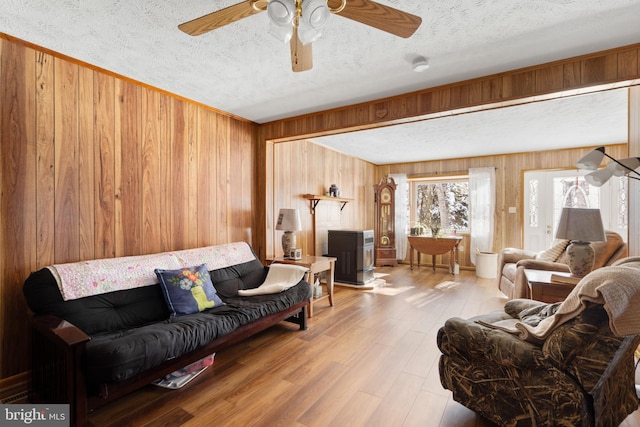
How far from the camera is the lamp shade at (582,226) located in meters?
2.17

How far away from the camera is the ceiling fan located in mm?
1183

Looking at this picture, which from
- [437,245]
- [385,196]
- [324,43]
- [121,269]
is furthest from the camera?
[385,196]

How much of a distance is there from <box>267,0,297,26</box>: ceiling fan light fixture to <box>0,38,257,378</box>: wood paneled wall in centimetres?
188

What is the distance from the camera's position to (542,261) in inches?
132

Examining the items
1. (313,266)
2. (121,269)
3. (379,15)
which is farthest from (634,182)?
(121,269)

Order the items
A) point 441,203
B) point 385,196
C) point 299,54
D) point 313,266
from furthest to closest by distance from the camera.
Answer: point 441,203 < point 385,196 < point 313,266 < point 299,54

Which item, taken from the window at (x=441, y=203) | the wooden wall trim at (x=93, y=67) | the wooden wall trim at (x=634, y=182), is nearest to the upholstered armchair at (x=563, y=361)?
the wooden wall trim at (x=634, y=182)

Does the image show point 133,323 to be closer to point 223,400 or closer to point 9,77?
point 223,400

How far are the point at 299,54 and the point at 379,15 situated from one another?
0.41 m

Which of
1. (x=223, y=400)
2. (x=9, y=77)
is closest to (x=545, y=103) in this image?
(x=223, y=400)

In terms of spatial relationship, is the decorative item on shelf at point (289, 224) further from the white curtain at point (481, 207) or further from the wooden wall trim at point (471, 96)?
the white curtain at point (481, 207)

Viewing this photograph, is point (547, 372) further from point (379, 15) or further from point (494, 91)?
point (494, 91)

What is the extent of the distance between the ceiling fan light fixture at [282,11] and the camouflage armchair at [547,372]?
173 centimetres

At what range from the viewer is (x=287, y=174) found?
162 inches
